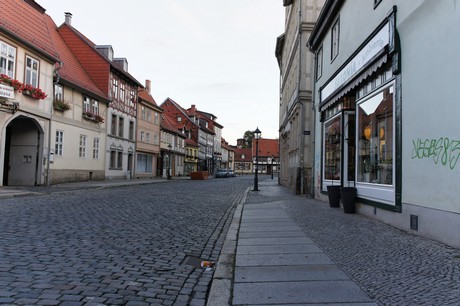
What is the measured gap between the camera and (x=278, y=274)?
4809 mm

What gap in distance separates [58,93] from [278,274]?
2229cm

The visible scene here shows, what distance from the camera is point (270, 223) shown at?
929cm

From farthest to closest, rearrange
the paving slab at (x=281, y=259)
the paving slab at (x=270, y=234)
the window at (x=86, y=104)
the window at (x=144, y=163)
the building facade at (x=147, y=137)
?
the window at (x=144, y=163), the building facade at (x=147, y=137), the window at (x=86, y=104), the paving slab at (x=270, y=234), the paving slab at (x=281, y=259)

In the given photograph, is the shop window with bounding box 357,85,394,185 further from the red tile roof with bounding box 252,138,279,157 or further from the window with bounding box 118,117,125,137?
the red tile roof with bounding box 252,138,279,157

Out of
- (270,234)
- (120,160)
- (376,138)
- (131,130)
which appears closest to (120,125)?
(131,130)

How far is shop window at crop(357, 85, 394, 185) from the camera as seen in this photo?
8.73m

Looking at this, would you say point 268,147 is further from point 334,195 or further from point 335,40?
point 334,195

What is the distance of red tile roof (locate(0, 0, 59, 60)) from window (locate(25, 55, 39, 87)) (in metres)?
0.69

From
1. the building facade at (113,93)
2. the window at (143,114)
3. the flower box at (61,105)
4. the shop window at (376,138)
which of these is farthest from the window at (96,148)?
the shop window at (376,138)

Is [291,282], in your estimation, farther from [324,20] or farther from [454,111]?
[324,20]

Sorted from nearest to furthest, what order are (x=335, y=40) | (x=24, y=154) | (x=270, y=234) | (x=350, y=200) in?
(x=270, y=234) < (x=350, y=200) < (x=335, y=40) < (x=24, y=154)

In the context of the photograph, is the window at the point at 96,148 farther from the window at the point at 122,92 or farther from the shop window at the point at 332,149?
the shop window at the point at 332,149

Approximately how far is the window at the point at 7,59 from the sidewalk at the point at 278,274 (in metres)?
15.2

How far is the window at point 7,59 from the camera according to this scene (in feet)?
57.7
